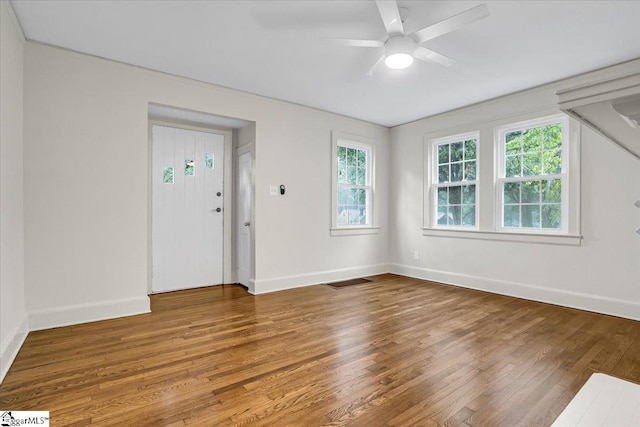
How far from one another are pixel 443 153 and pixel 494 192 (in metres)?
1.04

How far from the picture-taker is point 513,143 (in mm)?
4113

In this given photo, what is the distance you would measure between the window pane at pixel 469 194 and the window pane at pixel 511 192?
413mm

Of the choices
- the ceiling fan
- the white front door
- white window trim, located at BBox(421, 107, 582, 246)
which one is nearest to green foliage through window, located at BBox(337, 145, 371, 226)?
white window trim, located at BBox(421, 107, 582, 246)

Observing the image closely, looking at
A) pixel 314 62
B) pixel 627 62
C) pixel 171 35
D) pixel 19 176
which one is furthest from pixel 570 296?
pixel 19 176

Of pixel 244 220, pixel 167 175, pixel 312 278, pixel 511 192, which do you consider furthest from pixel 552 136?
pixel 167 175

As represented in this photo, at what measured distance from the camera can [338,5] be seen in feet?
7.64

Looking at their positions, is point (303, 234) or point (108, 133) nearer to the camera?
point (108, 133)

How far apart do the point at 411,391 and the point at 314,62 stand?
116 inches

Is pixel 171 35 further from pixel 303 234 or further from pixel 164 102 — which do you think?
pixel 303 234

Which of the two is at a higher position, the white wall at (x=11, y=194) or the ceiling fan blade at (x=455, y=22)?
the ceiling fan blade at (x=455, y=22)

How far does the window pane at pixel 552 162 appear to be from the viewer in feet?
12.1

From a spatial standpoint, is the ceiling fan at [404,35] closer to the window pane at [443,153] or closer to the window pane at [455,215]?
the window pane at [443,153]

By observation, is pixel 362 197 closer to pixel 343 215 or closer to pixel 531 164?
pixel 343 215

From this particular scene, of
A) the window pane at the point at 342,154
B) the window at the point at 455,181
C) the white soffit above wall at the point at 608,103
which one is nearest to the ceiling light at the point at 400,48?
the white soffit above wall at the point at 608,103
